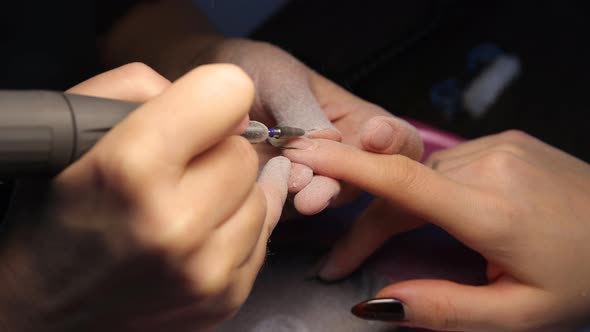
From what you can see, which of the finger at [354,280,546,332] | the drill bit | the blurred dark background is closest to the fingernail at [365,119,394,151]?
the drill bit

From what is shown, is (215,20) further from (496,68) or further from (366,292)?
(496,68)

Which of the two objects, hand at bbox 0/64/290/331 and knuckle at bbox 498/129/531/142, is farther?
knuckle at bbox 498/129/531/142

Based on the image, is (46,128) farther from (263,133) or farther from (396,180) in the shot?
(396,180)

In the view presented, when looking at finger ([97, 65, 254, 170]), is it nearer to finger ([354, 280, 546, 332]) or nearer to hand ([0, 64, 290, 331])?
hand ([0, 64, 290, 331])

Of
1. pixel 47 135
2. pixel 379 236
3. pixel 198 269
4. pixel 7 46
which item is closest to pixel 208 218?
pixel 198 269

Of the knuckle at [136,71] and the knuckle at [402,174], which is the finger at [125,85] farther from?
the knuckle at [402,174]

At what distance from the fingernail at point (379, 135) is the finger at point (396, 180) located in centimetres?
2

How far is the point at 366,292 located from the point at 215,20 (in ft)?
2.57

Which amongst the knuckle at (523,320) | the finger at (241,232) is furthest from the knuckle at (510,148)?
the finger at (241,232)

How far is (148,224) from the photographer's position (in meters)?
0.43

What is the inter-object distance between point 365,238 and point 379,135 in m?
0.23

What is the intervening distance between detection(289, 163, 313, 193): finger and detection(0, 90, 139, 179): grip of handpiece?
33 centimetres

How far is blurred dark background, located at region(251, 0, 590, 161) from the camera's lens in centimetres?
165

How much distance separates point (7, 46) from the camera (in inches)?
35.4
